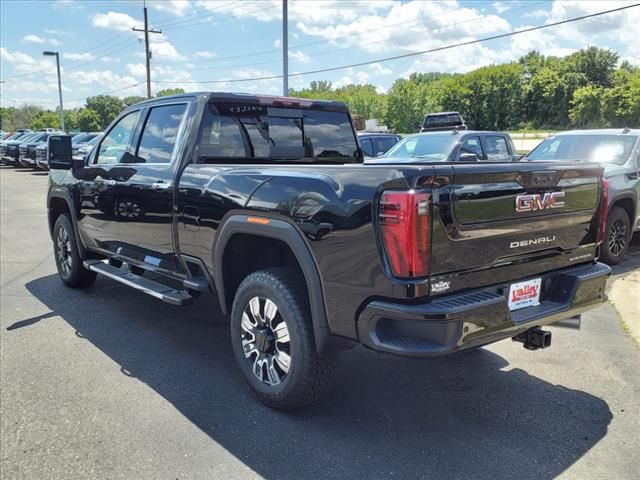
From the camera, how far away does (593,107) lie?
266 ft

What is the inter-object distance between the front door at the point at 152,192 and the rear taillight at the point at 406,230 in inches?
82.8

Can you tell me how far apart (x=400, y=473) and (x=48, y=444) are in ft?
6.43

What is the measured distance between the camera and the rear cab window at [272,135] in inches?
167

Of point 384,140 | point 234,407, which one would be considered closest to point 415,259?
point 234,407

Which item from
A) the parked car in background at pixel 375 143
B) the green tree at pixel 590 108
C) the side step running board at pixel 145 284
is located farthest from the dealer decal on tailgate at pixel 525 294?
the green tree at pixel 590 108

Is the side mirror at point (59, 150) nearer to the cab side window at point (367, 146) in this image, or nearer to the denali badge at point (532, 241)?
the denali badge at point (532, 241)

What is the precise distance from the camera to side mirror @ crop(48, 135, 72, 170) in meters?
5.45

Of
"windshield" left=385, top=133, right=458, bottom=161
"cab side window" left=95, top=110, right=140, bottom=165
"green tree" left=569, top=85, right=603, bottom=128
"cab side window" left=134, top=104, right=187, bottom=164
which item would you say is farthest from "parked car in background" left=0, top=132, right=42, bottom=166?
"green tree" left=569, top=85, right=603, bottom=128

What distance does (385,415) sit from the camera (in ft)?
11.3

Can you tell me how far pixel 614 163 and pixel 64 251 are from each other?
7417mm

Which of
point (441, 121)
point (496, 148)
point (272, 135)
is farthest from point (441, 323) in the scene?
point (441, 121)

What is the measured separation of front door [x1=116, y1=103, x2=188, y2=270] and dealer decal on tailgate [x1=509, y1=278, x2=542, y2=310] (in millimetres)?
2556

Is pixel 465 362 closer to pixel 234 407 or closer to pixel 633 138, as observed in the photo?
pixel 234 407

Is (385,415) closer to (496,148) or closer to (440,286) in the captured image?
(440,286)
